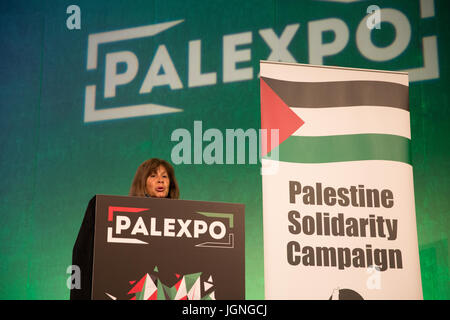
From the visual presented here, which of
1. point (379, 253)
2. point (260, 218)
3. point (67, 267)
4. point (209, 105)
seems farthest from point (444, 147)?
point (67, 267)

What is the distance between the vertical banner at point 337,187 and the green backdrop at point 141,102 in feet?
6.35

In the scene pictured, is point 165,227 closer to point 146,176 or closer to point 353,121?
point 353,121

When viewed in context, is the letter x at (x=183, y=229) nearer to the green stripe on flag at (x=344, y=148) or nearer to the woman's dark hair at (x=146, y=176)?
the green stripe on flag at (x=344, y=148)

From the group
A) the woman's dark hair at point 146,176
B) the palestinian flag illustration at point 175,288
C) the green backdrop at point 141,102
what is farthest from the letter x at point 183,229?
the green backdrop at point 141,102

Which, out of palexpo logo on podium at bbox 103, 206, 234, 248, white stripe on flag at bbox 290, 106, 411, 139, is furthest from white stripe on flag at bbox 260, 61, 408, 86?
palexpo logo on podium at bbox 103, 206, 234, 248

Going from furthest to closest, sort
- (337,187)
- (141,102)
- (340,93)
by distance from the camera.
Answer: (141,102) → (340,93) → (337,187)

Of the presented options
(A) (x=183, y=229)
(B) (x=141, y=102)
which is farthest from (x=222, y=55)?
(A) (x=183, y=229)

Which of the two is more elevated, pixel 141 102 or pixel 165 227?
pixel 141 102

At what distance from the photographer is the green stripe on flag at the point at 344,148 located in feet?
6.53

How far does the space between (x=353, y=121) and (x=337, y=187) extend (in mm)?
265

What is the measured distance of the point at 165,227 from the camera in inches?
55.7
